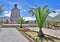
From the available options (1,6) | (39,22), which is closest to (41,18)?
(39,22)

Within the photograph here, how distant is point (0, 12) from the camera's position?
73062 mm

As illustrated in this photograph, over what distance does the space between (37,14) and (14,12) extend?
194ft

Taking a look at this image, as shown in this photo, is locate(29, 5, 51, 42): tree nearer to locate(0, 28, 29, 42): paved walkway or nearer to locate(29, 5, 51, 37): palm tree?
locate(29, 5, 51, 37): palm tree

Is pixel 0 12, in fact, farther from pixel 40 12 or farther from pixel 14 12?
pixel 40 12

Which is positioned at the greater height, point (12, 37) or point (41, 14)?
point (41, 14)

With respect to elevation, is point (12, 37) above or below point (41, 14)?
below

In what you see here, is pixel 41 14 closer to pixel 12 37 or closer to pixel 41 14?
pixel 41 14

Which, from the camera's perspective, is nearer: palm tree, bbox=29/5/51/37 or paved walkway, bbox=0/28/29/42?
paved walkway, bbox=0/28/29/42

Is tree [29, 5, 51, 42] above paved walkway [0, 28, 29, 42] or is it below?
above

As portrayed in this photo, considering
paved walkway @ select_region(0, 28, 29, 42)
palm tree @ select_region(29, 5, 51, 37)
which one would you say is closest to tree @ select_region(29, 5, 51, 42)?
palm tree @ select_region(29, 5, 51, 37)

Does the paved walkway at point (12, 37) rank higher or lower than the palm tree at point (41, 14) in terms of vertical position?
lower

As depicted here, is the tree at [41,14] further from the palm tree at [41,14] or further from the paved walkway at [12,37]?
the paved walkway at [12,37]

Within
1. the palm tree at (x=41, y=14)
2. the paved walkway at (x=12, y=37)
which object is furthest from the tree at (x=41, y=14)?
the paved walkway at (x=12, y=37)

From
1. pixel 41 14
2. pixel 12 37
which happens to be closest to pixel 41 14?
pixel 41 14
